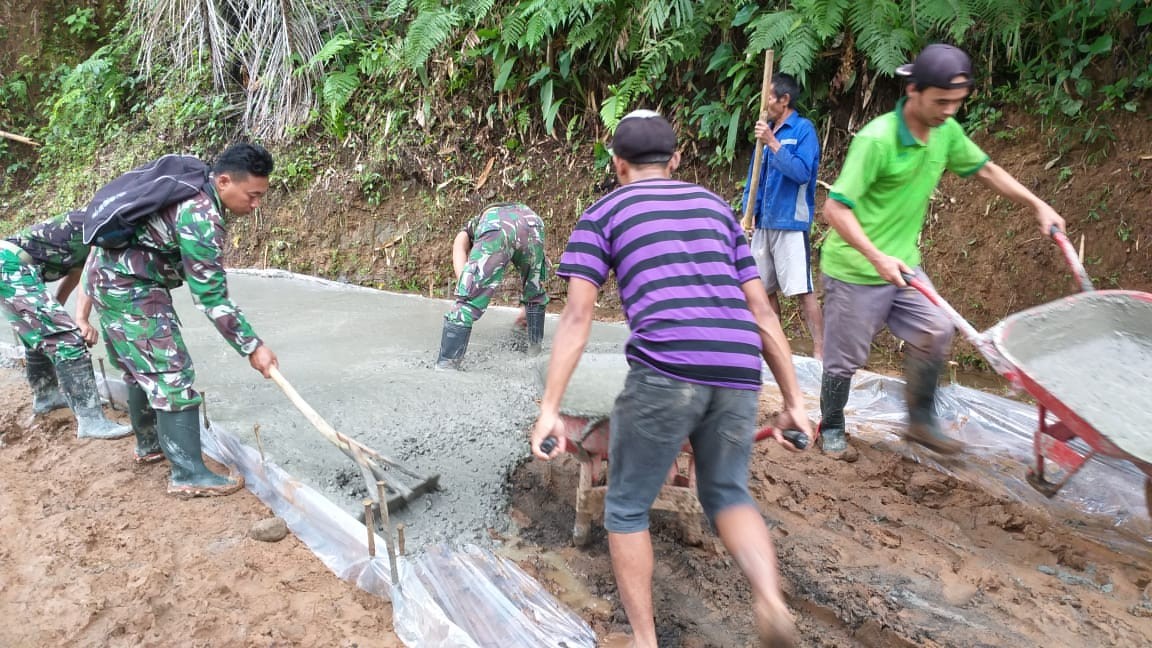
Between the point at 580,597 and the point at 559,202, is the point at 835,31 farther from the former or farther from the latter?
the point at 580,597

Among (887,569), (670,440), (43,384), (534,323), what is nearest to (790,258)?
(534,323)

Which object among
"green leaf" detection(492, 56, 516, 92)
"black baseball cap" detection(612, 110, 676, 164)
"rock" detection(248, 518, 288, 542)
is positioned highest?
"green leaf" detection(492, 56, 516, 92)

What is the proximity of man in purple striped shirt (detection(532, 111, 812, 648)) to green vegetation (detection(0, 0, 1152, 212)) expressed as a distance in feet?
11.1

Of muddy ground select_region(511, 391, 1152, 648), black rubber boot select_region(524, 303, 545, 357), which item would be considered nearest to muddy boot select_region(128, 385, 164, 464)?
muddy ground select_region(511, 391, 1152, 648)

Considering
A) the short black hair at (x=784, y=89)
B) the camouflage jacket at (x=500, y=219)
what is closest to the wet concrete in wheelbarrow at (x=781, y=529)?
the camouflage jacket at (x=500, y=219)

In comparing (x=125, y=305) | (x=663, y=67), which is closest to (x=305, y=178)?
(x=663, y=67)

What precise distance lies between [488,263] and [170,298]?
1.68 m

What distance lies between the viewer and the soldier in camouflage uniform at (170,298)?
8.63ft

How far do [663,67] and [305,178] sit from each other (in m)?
4.43

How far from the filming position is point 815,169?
3959 mm

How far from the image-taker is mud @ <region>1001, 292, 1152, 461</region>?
7.53ft

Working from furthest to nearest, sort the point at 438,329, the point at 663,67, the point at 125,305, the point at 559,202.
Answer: the point at 559,202 → the point at 663,67 → the point at 438,329 → the point at 125,305

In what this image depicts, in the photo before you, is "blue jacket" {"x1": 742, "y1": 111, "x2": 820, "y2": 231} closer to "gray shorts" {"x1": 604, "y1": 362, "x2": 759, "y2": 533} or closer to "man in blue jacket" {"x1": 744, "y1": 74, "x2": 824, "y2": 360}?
"man in blue jacket" {"x1": 744, "y1": 74, "x2": 824, "y2": 360}

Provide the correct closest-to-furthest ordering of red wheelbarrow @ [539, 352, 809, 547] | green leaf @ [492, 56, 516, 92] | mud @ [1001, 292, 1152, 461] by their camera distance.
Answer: red wheelbarrow @ [539, 352, 809, 547] < mud @ [1001, 292, 1152, 461] < green leaf @ [492, 56, 516, 92]
